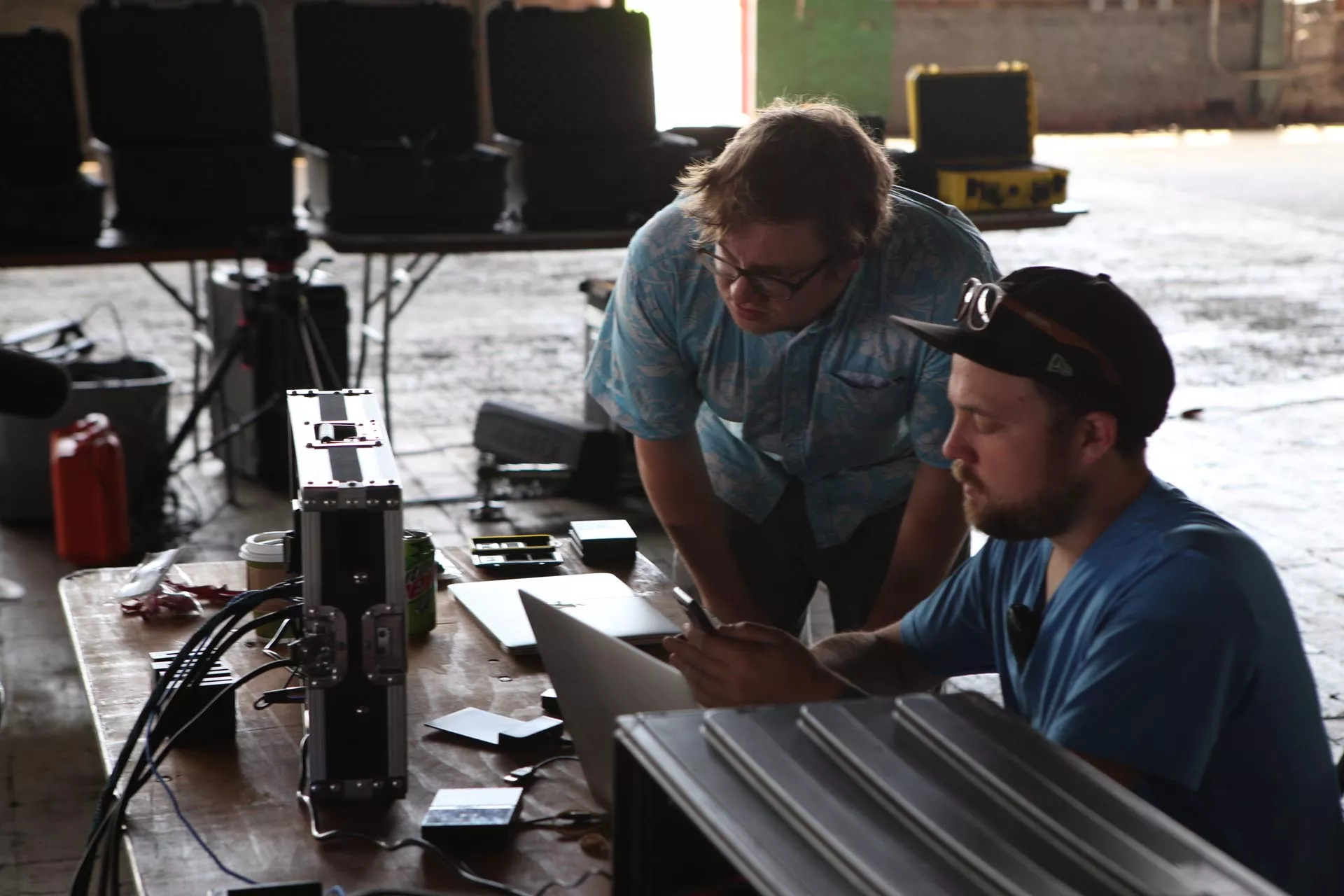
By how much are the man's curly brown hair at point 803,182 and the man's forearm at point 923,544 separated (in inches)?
14.2

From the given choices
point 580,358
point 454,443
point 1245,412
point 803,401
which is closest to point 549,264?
point 580,358

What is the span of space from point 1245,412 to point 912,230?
169 inches

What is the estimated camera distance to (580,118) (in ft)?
14.6

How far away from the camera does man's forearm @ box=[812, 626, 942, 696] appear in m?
1.75

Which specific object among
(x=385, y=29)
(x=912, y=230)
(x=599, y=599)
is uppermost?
(x=385, y=29)

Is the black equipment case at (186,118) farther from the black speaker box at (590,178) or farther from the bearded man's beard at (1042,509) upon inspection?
the bearded man's beard at (1042,509)

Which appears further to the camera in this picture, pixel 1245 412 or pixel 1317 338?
pixel 1317 338

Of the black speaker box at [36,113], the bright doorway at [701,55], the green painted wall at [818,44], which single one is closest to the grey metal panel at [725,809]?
the black speaker box at [36,113]

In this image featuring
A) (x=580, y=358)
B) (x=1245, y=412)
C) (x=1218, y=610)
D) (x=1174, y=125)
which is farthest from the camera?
(x=1174, y=125)

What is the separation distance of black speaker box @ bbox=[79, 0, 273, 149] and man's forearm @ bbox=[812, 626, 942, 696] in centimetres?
312

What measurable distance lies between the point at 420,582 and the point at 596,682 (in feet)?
1.89

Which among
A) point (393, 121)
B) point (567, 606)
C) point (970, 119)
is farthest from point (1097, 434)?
point (970, 119)

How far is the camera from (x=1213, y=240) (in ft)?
32.6

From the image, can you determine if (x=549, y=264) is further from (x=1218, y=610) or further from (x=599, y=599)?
(x=1218, y=610)
